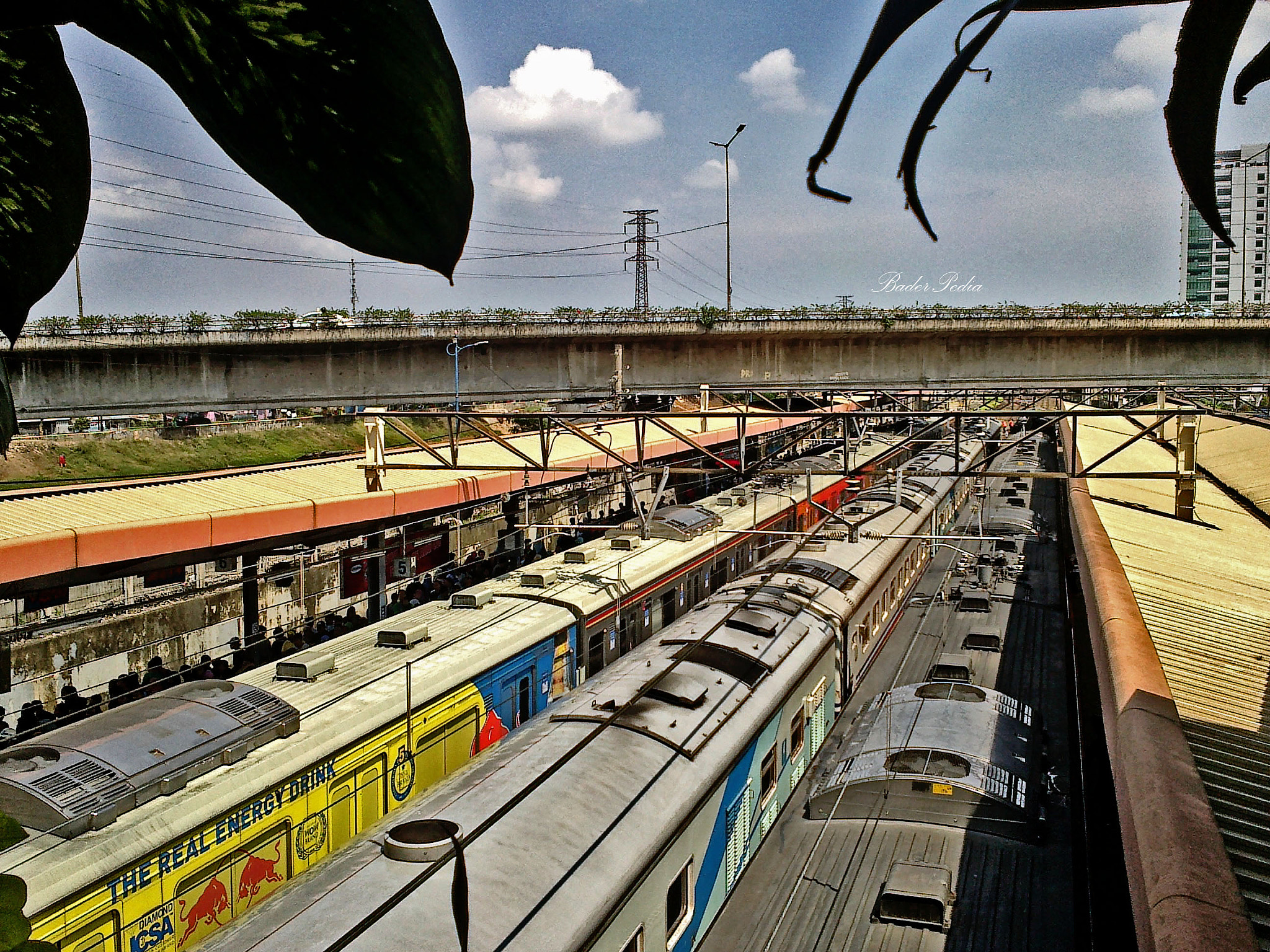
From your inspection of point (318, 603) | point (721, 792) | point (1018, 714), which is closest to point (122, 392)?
point (318, 603)

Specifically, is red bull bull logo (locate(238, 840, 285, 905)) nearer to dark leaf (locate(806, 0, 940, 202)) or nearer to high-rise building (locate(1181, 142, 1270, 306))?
high-rise building (locate(1181, 142, 1270, 306))

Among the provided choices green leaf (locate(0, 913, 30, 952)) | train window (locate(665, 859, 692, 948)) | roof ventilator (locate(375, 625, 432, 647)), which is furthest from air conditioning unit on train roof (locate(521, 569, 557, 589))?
green leaf (locate(0, 913, 30, 952))

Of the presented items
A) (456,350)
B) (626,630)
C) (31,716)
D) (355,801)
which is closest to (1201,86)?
(355,801)

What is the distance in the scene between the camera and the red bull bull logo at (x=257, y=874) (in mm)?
6961

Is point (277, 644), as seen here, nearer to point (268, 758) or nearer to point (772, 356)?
point (268, 758)

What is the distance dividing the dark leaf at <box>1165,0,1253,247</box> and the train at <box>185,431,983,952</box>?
0.63 metres

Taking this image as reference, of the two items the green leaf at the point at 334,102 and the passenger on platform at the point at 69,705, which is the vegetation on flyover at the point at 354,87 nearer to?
the green leaf at the point at 334,102

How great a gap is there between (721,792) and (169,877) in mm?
4672

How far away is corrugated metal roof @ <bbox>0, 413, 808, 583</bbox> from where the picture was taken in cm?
1065

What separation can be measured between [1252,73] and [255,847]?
7.84 meters

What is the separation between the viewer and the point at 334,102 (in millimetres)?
521

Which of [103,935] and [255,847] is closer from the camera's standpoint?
[103,935]

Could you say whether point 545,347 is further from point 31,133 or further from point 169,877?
point 31,133

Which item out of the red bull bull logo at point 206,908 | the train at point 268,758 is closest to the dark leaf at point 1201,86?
the train at point 268,758
